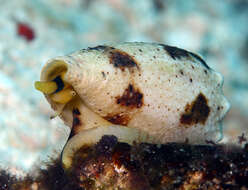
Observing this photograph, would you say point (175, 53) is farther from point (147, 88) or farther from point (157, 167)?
point (157, 167)

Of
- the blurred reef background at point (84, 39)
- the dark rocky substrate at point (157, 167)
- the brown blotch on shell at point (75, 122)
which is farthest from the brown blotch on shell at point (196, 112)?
Answer: the blurred reef background at point (84, 39)

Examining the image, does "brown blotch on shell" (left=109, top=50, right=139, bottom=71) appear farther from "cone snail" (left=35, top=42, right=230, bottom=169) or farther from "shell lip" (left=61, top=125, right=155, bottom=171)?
"shell lip" (left=61, top=125, right=155, bottom=171)

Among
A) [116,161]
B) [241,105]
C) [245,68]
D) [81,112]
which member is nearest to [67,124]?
[81,112]

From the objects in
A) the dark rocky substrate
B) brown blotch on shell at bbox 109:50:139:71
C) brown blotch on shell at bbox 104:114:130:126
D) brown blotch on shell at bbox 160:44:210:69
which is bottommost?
the dark rocky substrate

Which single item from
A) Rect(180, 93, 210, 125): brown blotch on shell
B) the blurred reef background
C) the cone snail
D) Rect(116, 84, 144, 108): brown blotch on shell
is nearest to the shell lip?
the cone snail

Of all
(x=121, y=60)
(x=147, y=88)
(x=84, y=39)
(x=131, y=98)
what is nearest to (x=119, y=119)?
(x=131, y=98)

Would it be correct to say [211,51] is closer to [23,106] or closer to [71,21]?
[71,21]
